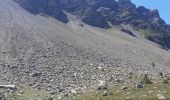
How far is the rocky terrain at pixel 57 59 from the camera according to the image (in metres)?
58.3

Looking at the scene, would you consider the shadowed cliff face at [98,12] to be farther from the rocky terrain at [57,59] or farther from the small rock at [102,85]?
the small rock at [102,85]

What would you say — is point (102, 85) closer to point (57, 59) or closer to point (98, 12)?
point (57, 59)

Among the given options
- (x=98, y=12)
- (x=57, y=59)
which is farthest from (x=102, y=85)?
(x=98, y=12)

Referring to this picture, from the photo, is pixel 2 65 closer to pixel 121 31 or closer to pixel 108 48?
pixel 108 48

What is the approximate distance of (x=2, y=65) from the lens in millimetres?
69000

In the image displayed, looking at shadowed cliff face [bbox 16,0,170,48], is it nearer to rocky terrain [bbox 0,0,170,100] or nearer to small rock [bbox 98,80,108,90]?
rocky terrain [bbox 0,0,170,100]

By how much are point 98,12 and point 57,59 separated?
9764 cm

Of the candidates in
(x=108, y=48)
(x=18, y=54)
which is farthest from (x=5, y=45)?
(x=108, y=48)

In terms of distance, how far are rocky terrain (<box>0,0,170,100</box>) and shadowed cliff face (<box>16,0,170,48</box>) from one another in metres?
9.29

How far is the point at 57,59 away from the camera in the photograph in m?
77.6

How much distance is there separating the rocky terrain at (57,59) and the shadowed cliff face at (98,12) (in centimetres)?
929

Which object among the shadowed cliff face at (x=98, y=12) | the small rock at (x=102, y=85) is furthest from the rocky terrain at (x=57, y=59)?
the shadowed cliff face at (x=98, y=12)

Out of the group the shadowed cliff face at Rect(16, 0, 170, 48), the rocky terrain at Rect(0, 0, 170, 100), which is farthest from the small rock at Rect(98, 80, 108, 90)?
the shadowed cliff face at Rect(16, 0, 170, 48)

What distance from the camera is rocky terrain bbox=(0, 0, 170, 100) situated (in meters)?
58.3
